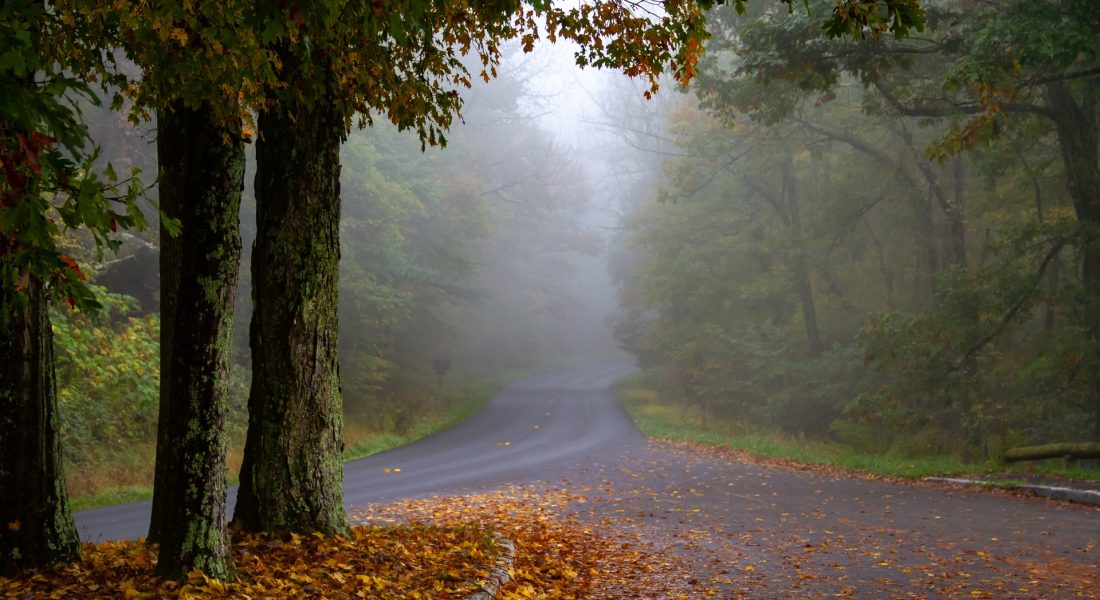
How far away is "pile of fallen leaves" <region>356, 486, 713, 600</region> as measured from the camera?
7637 millimetres

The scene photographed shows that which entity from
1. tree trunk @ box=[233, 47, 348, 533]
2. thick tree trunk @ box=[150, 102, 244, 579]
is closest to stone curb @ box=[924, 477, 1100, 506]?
tree trunk @ box=[233, 47, 348, 533]

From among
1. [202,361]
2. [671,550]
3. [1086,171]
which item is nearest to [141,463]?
[671,550]

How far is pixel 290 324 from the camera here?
7492mm

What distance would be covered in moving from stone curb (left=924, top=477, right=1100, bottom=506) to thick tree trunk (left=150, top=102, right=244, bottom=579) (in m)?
11.1

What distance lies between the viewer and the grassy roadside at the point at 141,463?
14398mm

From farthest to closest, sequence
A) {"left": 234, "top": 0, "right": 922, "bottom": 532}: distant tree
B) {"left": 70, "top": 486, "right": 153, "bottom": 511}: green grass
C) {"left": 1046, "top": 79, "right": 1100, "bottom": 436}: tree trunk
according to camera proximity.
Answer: {"left": 1046, "top": 79, "right": 1100, "bottom": 436}: tree trunk
{"left": 70, "top": 486, "right": 153, "bottom": 511}: green grass
{"left": 234, "top": 0, "right": 922, "bottom": 532}: distant tree

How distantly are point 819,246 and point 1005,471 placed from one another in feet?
48.1

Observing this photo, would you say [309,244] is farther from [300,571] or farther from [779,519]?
[779,519]

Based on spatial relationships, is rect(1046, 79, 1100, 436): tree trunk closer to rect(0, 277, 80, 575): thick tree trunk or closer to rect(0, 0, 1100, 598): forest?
rect(0, 0, 1100, 598): forest

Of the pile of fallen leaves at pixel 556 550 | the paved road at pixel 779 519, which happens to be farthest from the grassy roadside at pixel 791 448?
the pile of fallen leaves at pixel 556 550

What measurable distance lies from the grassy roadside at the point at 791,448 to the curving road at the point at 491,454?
4.13 feet

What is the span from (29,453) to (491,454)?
1426 cm

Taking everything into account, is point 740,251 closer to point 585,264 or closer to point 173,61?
point 173,61

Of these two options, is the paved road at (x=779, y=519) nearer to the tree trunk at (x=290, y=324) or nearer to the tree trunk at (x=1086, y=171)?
the tree trunk at (x=290, y=324)
